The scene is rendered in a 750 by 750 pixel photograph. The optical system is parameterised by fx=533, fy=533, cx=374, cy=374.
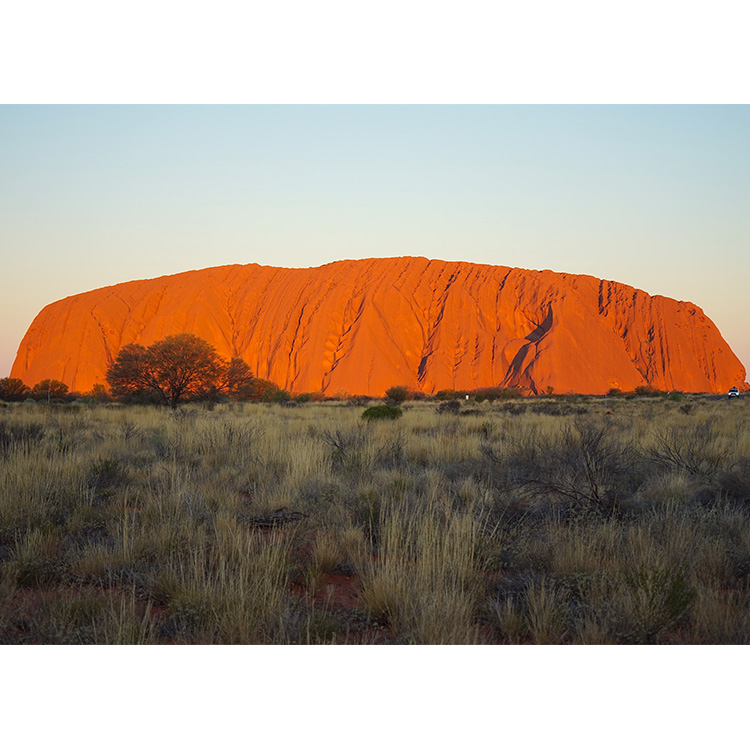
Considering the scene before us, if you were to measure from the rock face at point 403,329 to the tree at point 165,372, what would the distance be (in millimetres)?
41054

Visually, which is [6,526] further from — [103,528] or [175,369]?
[175,369]

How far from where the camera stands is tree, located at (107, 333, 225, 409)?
28406 mm

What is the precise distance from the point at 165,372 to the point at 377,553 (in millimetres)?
26199

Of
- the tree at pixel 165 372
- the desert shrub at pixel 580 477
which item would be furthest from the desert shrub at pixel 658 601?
the tree at pixel 165 372

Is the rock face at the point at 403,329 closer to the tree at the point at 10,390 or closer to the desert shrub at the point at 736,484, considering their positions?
the tree at the point at 10,390

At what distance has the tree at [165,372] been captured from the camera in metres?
28.4

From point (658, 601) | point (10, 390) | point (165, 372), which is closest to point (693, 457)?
point (658, 601)

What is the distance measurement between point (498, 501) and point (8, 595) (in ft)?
15.4

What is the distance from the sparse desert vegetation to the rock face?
63811 mm

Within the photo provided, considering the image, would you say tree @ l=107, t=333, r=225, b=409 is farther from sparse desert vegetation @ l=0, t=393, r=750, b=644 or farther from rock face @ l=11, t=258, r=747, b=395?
rock face @ l=11, t=258, r=747, b=395

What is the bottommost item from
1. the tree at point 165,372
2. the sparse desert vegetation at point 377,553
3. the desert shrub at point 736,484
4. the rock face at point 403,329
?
the sparse desert vegetation at point 377,553

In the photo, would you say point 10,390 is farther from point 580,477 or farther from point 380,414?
point 580,477

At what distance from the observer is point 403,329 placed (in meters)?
79.4

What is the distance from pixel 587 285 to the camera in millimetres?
91562
